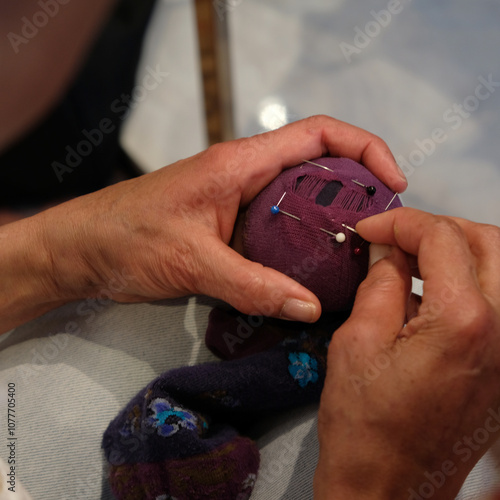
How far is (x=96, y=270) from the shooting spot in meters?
0.95

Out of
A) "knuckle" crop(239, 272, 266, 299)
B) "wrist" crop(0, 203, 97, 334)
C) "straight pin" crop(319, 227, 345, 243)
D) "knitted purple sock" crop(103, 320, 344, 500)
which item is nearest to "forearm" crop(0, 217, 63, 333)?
"wrist" crop(0, 203, 97, 334)

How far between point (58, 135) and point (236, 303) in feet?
3.12

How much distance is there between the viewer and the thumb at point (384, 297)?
624 millimetres

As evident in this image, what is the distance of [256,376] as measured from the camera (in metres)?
0.80

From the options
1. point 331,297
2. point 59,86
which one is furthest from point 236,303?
point 59,86

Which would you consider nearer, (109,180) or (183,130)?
(109,180)

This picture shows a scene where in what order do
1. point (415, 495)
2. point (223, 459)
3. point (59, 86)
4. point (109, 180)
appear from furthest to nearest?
1. point (109, 180)
2. point (59, 86)
3. point (223, 459)
4. point (415, 495)

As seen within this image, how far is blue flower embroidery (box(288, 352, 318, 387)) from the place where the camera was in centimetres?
82

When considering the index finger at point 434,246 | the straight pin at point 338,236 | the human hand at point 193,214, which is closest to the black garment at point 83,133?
the human hand at point 193,214

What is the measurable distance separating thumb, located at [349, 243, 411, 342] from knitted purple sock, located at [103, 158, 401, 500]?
0.27 ft

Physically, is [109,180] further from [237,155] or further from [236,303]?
[236,303]

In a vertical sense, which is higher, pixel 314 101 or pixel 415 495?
pixel 314 101

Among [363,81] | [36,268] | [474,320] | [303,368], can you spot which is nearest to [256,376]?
[303,368]

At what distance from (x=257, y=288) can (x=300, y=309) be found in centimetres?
8
